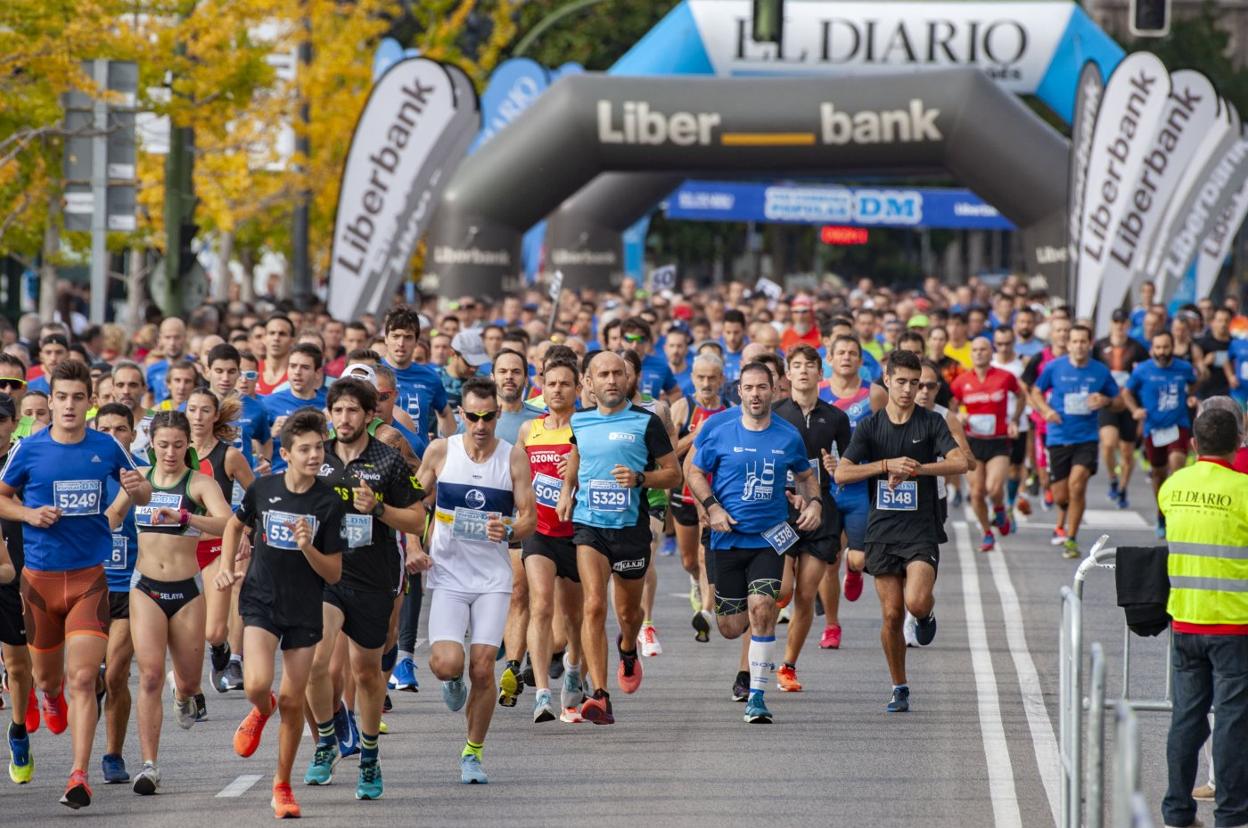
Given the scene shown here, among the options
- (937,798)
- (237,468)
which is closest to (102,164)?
(237,468)

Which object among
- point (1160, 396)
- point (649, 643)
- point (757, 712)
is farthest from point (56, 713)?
point (1160, 396)

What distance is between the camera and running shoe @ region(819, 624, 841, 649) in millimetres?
13656

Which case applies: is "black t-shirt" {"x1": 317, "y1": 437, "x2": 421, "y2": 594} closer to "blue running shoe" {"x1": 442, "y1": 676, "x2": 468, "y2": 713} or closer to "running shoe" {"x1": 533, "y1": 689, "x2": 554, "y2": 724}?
"blue running shoe" {"x1": 442, "y1": 676, "x2": 468, "y2": 713}

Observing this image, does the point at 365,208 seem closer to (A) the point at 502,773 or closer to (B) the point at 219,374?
(B) the point at 219,374

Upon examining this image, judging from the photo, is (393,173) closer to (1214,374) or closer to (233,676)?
(1214,374)

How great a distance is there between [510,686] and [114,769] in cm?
199

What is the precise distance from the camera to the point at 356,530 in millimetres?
8922

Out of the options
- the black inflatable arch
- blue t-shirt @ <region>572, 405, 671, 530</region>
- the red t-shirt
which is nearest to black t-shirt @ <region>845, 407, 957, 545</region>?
blue t-shirt @ <region>572, 405, 671, 530</region>

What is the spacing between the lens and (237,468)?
10.8m

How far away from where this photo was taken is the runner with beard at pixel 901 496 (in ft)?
37.5

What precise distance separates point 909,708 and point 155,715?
3.95 m

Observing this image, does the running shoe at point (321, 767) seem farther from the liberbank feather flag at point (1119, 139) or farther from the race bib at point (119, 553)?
the liberbank feather flag at point (1119, 139)

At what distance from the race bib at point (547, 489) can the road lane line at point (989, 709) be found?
231 centimetres

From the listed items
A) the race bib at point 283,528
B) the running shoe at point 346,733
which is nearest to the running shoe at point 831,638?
the running shoe at point 346,733
